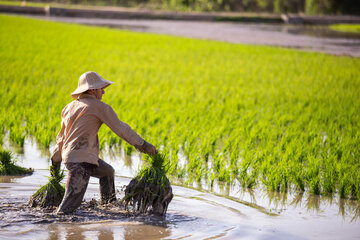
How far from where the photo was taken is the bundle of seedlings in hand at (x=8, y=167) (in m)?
4.50

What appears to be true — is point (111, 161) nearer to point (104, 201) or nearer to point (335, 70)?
point (104, 201)

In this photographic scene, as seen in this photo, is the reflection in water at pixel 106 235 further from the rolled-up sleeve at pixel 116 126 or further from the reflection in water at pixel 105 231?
the rolled-up sleeve at pixel 116 126

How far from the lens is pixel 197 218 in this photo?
3.68m

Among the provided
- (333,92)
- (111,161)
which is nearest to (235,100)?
(333,92)

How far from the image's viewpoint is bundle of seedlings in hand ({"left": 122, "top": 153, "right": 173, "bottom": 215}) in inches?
138

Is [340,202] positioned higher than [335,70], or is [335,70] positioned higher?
[335,70]

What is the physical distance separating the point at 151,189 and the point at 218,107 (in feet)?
13.7

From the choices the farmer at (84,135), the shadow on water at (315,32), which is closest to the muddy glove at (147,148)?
the farmer at (84,135)

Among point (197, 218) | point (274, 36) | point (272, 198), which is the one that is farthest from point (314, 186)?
point (274, 36)

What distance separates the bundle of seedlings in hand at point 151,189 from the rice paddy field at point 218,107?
1.38 feet

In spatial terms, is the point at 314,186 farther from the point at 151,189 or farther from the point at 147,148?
the point at 147,148

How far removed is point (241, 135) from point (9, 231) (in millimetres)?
3397

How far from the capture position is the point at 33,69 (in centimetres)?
1060

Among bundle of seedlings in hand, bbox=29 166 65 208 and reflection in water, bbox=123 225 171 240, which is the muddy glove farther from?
bundle of seedlings in hand, bbox=29 166 65 208
